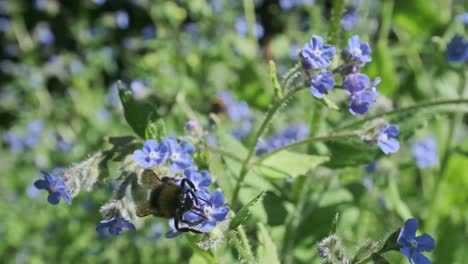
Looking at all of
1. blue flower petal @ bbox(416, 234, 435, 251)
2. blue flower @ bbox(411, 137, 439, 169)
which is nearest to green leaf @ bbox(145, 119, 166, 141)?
blue flower petal @ bbox(416, 234, 435, 251)

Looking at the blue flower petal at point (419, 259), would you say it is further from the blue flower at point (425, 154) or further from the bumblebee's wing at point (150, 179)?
the blue flower at point (425, 154)

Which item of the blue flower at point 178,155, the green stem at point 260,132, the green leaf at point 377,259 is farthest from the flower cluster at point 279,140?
the green leaf at point 377,259

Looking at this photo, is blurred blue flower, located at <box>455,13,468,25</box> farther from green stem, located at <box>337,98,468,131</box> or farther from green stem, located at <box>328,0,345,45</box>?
green stem, located at <box>328,0,345,45</box>

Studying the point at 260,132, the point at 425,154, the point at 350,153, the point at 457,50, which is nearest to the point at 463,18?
the point at 457,50

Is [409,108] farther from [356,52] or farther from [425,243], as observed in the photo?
[425,243]

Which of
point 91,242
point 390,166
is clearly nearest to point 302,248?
point 390,166

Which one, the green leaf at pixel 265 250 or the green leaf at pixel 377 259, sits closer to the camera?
the green leaf at pixel 377 259
